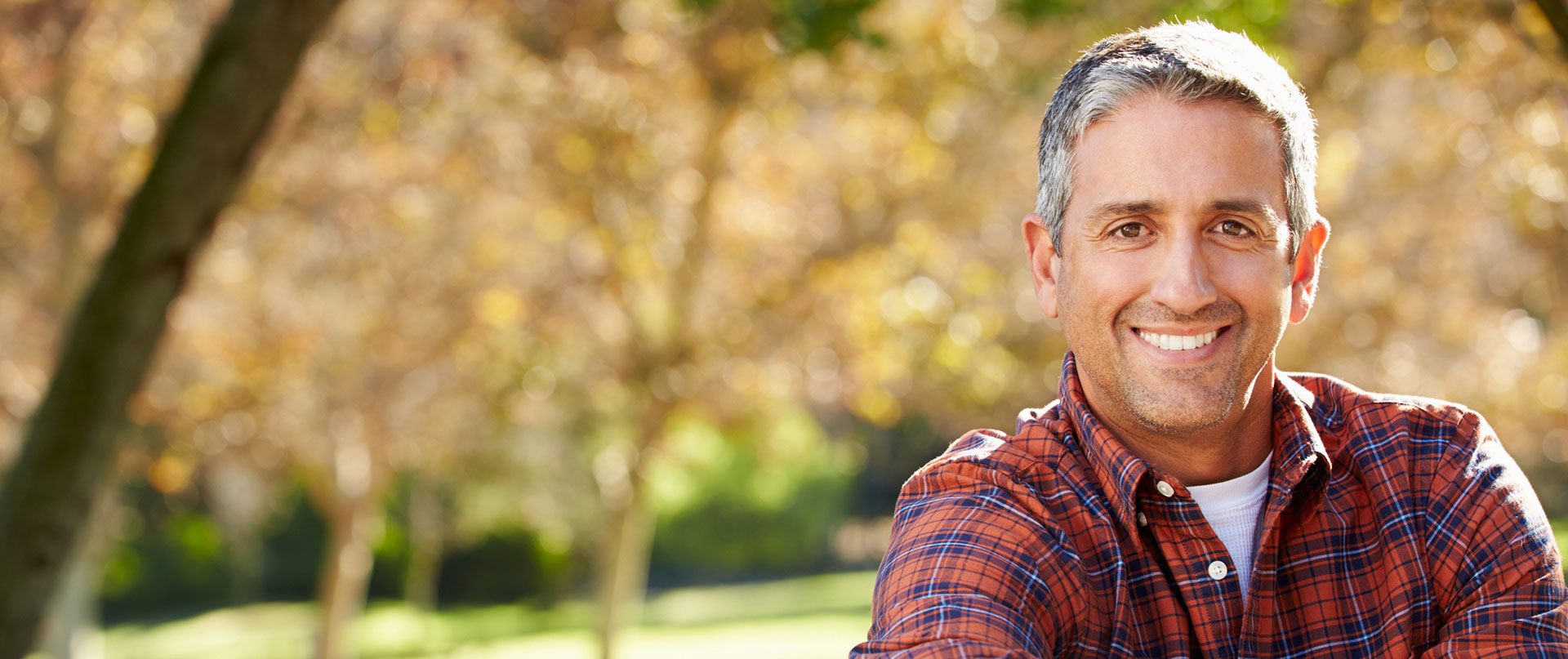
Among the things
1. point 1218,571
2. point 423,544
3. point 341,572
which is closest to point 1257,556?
point 1218,571

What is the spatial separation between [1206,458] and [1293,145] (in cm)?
48

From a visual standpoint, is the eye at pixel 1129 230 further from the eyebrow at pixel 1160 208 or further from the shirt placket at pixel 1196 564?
the shirt placket at pixel 1196 564

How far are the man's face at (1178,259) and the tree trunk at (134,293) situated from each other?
3.37m

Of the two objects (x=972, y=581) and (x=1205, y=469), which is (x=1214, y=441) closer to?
(x=1205, y=469)

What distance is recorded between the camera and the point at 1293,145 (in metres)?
1.92

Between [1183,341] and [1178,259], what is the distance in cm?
12

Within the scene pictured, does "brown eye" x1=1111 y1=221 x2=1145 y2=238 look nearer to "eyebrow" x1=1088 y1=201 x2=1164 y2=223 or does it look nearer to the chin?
"eyebrow" x1=1088 y1=201 x2=1164 y2=223

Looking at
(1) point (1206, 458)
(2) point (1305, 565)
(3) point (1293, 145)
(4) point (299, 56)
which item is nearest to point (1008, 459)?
(1) point (1206, 458)

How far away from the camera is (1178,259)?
186 centimetres

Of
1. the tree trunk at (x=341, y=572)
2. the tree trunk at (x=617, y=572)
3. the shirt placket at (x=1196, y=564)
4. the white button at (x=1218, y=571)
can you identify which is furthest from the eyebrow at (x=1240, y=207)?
the tree trunk at (x=341, y=572)

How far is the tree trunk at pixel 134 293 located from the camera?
4496 mm

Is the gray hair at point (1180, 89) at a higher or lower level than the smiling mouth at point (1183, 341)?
higher

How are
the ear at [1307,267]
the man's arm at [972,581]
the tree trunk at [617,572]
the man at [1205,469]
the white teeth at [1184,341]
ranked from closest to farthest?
the man's arm at [972,581] → the man at [1205,469] → the white teeth at [1184,341] → the ear at [1307,267] → the tree trunk at [617,572]

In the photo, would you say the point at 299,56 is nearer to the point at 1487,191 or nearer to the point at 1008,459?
the point at 1008,459
